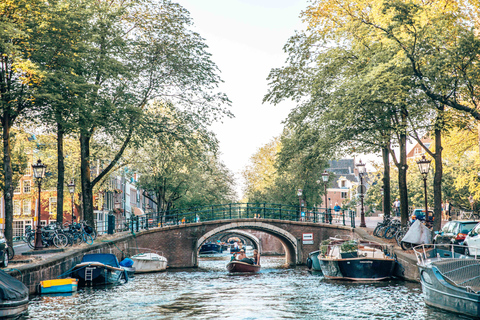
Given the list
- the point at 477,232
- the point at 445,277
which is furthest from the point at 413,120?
the point at 445,277

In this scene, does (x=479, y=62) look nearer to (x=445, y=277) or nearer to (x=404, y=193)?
(x=445, y=277)

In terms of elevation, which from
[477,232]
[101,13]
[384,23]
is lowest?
[477,232]

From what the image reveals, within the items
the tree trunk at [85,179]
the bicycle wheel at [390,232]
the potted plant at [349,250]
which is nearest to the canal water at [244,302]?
the potted plant at [349,250]

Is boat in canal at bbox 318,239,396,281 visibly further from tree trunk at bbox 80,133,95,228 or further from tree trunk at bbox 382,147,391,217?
tree trunk at bbox 80,133,95,228

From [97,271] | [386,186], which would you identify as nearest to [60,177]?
[97,271]

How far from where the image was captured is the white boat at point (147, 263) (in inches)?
1185

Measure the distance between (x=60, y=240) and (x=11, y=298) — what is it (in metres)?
10.5

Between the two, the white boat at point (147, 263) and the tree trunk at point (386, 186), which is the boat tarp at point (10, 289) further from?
the tree trunk at point (386, 186)

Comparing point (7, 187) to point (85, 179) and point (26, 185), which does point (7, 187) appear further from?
point (26, 185)

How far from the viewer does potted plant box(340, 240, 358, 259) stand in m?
22.4

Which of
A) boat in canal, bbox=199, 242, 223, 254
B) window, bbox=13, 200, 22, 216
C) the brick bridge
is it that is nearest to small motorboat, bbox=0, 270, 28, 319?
the brick bridge

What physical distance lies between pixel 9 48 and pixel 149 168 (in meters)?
22.3

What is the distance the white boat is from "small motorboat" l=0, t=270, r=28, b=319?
16301mm

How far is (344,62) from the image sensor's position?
25.5 m
